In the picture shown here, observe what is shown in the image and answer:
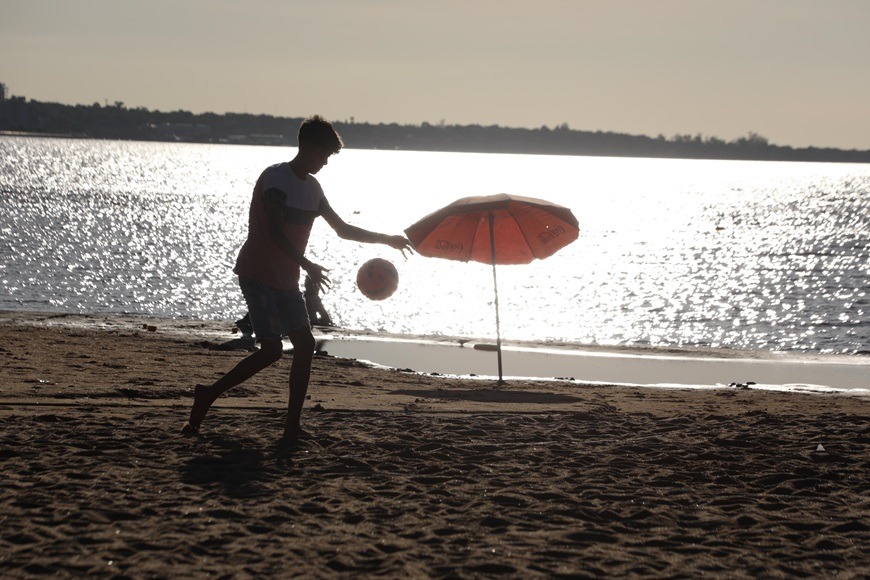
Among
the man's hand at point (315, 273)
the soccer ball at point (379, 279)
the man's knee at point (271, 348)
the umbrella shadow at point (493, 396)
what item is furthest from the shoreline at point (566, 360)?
the man's hand at point (315, 273)

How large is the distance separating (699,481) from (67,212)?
68954 mm

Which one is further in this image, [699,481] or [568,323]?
[568,323]

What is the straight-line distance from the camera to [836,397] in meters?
13.2

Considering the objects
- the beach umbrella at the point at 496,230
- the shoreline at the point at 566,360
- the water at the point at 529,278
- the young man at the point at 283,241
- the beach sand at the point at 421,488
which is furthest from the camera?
the water at the point at 529,278

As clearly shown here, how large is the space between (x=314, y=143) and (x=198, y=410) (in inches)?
74.6

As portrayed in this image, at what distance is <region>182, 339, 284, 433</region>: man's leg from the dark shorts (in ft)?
0.29

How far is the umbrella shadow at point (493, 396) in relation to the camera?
441 inches

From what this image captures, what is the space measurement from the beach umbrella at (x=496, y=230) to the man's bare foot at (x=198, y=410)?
528 cm

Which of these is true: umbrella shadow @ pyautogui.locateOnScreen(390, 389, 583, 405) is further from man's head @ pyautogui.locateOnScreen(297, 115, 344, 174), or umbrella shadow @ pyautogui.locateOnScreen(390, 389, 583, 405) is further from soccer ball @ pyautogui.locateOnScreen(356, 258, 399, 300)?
man's head @ pyautogui.locateOnScreen(297, 115, 344, 174)

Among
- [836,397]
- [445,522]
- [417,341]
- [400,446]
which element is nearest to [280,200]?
[400,446]

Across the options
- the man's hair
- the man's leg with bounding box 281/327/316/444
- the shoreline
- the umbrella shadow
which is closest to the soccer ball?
the man's leg with bounding box 281/327/316/444

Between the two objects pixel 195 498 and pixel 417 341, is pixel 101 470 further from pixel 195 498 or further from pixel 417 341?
pixel 417 341

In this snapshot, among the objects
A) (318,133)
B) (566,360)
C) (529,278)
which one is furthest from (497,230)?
(529,278)

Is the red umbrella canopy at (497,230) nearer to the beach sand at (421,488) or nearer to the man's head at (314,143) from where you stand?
the beach sand at (421,488)
